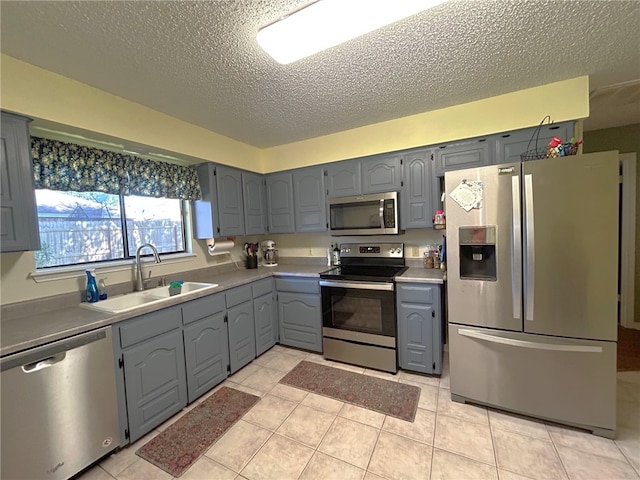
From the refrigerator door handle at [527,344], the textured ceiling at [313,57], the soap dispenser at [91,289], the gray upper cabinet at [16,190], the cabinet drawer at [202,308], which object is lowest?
the refrigerator door handle at [527,344]

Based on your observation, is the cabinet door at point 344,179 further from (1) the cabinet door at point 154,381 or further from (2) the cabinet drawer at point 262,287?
(1) the cabinet door at point 154,381

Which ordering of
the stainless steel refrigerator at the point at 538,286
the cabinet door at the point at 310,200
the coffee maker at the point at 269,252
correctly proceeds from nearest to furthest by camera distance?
the stainless steel refrigerator at the point at 538,286, the cabinet door at the point at 310,200, the coffee maker at the point at 269,252

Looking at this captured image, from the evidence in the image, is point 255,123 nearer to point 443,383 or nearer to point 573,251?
point 573,251

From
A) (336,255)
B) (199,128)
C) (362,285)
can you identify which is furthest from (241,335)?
(199,128)

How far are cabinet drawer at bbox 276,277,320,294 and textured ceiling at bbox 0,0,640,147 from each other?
1.66 m

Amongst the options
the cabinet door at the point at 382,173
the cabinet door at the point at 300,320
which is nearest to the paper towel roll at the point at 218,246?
the cabinet door at the point at 300,320

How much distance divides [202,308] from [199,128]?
174cm

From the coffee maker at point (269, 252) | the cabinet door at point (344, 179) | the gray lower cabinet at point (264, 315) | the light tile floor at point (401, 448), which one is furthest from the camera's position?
the coffee maker at point (269, 252)

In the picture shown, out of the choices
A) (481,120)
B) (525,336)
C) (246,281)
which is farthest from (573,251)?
(246,281)

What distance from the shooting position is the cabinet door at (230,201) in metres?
2.79

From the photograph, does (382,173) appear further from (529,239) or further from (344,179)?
(529,239)

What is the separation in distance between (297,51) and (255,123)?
1.29 meters

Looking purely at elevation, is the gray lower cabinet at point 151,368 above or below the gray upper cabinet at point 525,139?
below

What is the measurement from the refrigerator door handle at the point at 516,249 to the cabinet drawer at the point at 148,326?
7.79 feet
